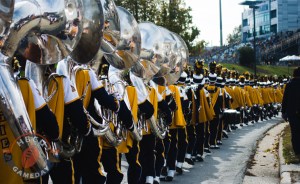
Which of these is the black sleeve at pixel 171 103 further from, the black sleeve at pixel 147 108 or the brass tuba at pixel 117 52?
the brass tuba at pixel 117 52

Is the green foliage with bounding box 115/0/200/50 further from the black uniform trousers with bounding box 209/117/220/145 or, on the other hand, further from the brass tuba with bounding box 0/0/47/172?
the brass tuba with bounding box 0/0/47/172

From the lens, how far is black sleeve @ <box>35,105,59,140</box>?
426 centimetres

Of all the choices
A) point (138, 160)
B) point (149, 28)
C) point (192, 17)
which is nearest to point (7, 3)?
point (138, 160)

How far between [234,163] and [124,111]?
5.32 meters

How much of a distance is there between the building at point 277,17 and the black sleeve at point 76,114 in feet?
261

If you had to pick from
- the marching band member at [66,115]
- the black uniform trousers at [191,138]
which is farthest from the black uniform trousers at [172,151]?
the marching band member at [66,115]

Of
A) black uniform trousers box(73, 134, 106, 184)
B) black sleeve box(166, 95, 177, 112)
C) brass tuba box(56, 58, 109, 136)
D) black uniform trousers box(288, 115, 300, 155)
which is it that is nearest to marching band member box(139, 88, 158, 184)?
black sleeve box(166, 95, 177, 112)

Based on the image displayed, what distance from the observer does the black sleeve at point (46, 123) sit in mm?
4258

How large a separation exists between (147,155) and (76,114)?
2710mm

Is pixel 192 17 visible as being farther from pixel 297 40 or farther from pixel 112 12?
pixel 297 40

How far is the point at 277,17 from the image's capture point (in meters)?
86.7

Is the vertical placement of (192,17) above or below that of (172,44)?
above

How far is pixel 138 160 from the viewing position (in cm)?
745

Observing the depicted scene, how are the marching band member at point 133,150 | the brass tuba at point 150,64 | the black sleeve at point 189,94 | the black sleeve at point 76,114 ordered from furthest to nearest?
the black sleeve at point 189,94
the brass tuba at point 150,64
the marching band member at point 133,150
the black sleeve at point 76,114
